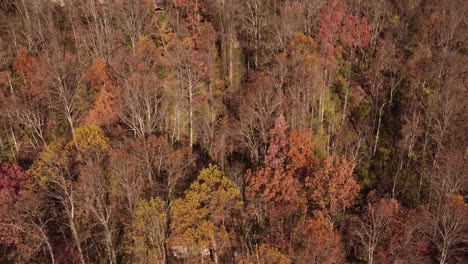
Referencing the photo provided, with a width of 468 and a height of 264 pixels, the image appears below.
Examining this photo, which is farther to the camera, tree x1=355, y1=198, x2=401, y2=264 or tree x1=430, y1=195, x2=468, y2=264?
tree x1=430, y1=195, x2=468, y2=264

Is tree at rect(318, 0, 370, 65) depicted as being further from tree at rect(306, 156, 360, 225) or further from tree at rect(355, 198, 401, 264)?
tree at rect(355, 198, 401, 264)

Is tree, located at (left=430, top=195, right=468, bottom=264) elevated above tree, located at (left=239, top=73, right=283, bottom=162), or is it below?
below

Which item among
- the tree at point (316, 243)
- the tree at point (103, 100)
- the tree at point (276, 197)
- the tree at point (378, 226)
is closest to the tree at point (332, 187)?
the tree at point (276, 197)

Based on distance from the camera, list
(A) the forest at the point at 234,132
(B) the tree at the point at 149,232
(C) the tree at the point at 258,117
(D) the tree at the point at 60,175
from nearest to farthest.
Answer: (B) the tree at the point at 149,232
(A) the forest at the point at 234,132
(D) the tree at the point at 60,175
(C) the tree at the point at 258,117

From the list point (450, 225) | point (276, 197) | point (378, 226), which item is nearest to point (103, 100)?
point (276, 197)

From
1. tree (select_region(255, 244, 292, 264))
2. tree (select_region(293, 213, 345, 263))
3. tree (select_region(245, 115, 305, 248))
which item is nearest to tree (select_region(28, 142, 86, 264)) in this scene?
tree (select_region(255, 244, 292, 264))

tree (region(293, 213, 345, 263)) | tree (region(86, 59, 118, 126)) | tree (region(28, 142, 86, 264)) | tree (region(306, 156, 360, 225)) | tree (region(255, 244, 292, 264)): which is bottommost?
tree (region(255, 244, 292, 264))

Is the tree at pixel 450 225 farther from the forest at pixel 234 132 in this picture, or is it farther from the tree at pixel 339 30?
the tree at pixel 339 30
